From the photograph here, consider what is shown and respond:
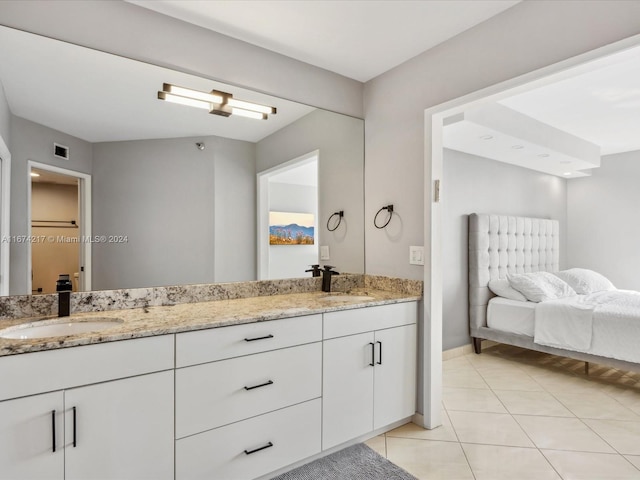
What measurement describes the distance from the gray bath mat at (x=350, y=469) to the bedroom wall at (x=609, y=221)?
5087mm

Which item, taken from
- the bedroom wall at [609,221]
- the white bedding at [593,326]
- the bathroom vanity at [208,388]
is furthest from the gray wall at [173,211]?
the bedroom wall at [609,221]

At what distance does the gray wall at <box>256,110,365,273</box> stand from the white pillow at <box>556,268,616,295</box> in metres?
3.11

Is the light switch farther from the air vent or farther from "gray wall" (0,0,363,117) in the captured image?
the air vent

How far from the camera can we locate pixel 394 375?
2.29 meters

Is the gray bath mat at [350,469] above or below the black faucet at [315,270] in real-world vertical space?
below

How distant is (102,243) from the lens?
75.5 inches

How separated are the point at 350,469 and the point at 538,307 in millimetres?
2578

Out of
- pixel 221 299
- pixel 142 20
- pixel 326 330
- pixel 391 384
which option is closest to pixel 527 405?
pixel 391 384

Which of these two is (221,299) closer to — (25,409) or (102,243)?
(102,243)

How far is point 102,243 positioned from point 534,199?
202 inches

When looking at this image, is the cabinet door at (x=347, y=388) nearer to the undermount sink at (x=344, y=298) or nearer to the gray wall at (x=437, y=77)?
the undermount sink at (x=344, y=298)

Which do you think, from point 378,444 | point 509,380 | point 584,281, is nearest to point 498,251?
point 584,281

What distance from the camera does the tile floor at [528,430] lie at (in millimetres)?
1978

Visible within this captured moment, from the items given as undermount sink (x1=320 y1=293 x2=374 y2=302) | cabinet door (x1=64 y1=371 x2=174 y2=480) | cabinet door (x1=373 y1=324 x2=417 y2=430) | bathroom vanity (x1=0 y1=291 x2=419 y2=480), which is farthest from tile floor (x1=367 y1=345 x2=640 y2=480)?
cabinet door (x1=64 y1=371 x2=174 y2=480)
